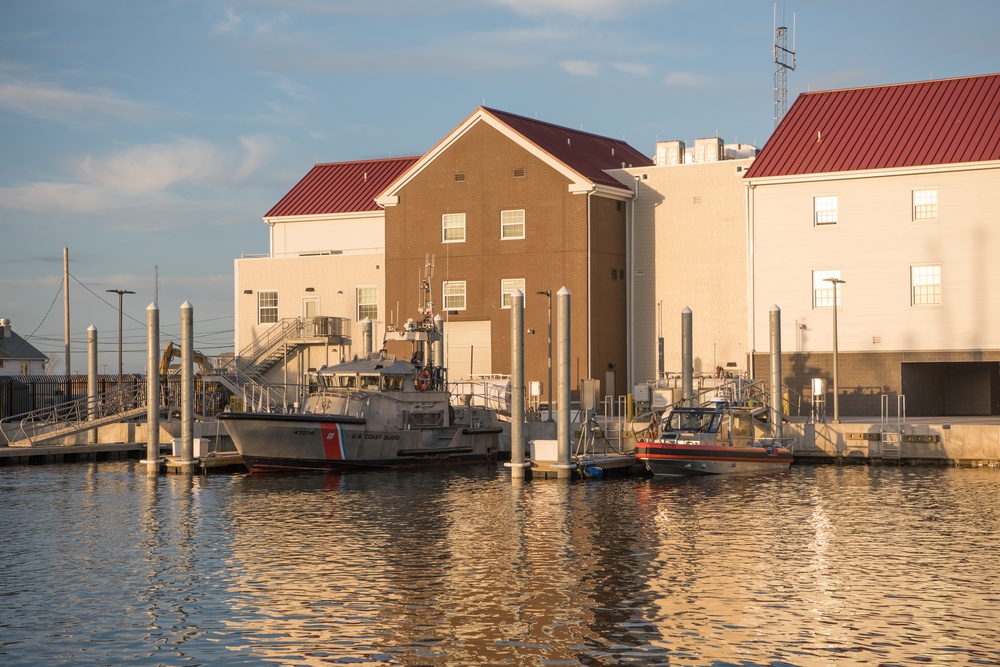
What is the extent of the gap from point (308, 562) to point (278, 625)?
5590 mm

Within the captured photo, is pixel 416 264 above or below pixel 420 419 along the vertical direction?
above

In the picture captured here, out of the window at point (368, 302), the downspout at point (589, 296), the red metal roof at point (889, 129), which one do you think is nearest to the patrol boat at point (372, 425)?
the downspout at point (589, 296)

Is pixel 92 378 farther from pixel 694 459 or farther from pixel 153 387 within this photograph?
pixel 694 459

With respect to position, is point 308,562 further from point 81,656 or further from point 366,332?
point 366,332

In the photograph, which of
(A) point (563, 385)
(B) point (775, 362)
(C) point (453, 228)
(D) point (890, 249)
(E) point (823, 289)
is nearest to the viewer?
(A) point (563, 385)

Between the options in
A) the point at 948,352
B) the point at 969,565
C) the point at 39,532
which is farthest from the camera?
the point at 948,352

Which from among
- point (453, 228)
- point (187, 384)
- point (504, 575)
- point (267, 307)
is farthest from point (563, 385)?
point (267, 307)

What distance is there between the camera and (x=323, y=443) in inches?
1724

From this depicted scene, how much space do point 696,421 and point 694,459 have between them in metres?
1.72

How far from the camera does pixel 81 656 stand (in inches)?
706

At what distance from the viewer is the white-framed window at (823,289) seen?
53.4m

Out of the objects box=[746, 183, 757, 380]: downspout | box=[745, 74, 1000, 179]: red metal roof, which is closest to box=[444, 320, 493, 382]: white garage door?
box=[746, 183, 757, 380]: downspout

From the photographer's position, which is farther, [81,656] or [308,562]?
[308,562]

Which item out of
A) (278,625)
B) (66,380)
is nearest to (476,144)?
(66,380)
